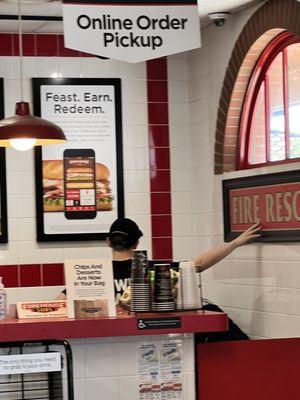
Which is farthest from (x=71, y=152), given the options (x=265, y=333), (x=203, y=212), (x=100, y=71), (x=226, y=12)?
(x=265, y=333)

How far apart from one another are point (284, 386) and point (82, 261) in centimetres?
167

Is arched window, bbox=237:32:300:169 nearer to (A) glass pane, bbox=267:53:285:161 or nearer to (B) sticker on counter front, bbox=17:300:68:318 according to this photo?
(A) glass pane, bbox=267:53:285:161

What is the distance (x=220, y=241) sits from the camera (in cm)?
730

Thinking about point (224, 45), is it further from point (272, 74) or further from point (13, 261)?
point (13, 261)

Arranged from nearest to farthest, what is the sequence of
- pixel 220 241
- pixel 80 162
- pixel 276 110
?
pixel 276 110, pixel 220 241, pixel 80 162

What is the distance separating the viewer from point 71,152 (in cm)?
769

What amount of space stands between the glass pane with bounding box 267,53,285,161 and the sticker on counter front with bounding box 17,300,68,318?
2371mm

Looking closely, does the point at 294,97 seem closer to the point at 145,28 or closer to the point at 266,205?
the point at 266,205

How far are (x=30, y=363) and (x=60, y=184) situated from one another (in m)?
3.45

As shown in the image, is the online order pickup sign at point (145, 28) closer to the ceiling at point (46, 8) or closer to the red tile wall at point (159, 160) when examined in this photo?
the ceiling at point (46, 8)

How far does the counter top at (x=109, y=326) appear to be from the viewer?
4.45 m

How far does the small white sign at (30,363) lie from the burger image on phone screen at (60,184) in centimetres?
334

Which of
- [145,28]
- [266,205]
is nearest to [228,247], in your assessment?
[266,205]

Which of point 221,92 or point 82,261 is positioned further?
point 221,92
